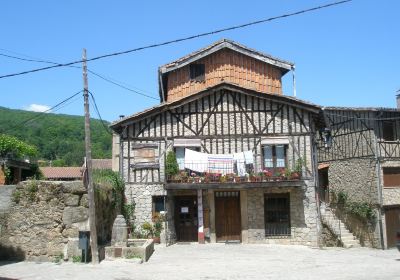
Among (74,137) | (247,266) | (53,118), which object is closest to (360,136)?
(247,266)

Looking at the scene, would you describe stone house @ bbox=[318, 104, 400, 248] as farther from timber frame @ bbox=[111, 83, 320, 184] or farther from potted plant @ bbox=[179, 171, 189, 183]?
potted plant @ bbox=[179, 171, 189, 183]

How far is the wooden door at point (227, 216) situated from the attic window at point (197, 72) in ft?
22.7

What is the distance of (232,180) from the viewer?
2070 centimetres

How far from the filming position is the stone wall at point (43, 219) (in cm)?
1474

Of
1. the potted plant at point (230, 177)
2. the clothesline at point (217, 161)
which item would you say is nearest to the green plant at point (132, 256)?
the clothesline at point (217, 161)

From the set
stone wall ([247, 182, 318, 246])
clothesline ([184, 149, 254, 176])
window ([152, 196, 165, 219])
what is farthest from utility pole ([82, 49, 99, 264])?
stone wall ([247, 182, 318, 246])

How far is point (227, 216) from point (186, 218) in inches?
76.6

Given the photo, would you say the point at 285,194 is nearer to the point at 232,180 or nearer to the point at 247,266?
the point at 232,180

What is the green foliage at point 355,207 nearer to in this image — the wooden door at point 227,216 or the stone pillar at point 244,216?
the stone pillar at point 244,216

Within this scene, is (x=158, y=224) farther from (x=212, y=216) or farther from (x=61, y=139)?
(x=61, y=139)

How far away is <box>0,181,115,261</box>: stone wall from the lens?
14.7 meters

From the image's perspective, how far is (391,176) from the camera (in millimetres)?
26594

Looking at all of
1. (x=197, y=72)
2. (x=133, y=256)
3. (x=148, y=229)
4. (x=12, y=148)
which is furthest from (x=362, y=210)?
(x=12, y=148)

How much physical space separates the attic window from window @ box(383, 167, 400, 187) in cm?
1187
